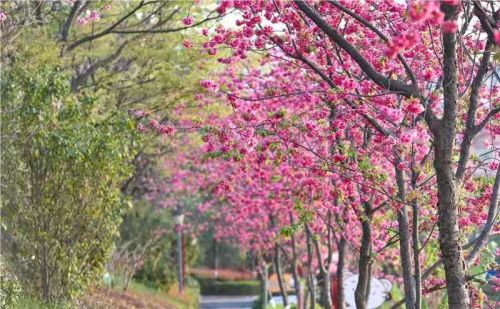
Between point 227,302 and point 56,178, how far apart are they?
21.7m

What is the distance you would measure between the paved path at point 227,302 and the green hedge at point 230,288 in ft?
2.31

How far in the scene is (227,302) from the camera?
30.1 meters

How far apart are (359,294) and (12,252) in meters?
4.44

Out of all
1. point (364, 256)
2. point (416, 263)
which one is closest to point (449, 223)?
point (416, 263)

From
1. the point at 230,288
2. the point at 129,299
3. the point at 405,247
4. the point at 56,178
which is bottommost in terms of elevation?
the point at 129,299

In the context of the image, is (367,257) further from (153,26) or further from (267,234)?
(267,234)

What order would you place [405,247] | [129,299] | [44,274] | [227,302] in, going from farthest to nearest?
[227,302]
[129,299]
[44,274]
[405,247]

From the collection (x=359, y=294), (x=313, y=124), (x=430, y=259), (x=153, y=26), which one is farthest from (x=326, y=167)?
(x=153, y=26)

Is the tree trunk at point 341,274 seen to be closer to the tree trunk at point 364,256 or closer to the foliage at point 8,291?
the tree trunk at point 364,256

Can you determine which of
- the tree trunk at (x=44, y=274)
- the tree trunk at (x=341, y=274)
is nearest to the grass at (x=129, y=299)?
the tree trunk at (x=44, y=274)

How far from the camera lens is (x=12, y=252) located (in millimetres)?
9344

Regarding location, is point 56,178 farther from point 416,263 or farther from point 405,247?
point 416,263

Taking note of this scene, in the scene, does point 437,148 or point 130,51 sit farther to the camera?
point 130,51

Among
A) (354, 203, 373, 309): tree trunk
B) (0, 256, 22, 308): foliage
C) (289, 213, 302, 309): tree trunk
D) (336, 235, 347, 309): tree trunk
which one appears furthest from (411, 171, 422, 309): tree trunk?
(289, 213, 302, 309): tree trunk
